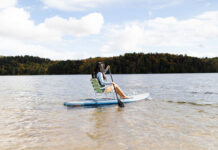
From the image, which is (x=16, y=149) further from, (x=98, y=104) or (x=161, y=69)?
(x=161, y=69)

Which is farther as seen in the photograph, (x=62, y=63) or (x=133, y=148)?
(x=62, y=63)

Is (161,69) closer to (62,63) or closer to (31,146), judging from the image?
(62,63)

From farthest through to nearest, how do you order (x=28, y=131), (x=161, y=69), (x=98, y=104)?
(x=161, y=69) → (x=98, y=104) → (x=28, y=131)

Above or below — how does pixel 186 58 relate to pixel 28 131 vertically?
above

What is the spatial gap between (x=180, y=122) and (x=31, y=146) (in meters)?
5.85

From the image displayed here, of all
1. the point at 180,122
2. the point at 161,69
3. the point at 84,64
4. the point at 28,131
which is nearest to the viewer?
the point at 28,131


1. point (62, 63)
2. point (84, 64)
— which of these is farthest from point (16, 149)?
point (62, 63)

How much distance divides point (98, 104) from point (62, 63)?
189144 mm

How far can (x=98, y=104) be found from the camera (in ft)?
42.2

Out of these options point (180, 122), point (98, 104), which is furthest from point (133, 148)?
point (98, 104)

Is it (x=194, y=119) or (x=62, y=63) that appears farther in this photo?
(x=62, y=63)

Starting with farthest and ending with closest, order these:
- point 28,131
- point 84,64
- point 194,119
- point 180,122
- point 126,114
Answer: point 84,64 → point 126,114 → point 194,119 → point 180,122 → point 28,131

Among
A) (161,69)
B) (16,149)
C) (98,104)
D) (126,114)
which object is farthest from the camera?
(161,69)

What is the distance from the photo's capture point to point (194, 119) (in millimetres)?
9211
